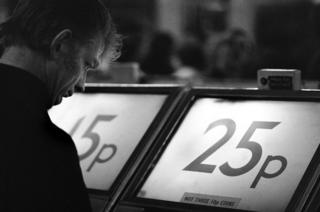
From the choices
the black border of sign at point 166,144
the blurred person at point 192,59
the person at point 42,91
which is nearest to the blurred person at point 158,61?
the blurred person at point 192,59

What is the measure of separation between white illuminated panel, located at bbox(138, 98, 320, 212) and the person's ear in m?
0.74

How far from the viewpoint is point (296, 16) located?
1303cm

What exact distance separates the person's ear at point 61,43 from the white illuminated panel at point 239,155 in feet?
2.41

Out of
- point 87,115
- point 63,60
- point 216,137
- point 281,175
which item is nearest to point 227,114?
point 216,137

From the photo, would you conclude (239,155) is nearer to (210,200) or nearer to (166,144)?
(210,200)

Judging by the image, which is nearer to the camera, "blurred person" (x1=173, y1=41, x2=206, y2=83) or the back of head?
the back of head

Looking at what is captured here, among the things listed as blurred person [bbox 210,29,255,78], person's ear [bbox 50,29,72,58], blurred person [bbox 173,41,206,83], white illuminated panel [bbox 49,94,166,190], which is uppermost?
person's ear [bbox 50,29,72,58]

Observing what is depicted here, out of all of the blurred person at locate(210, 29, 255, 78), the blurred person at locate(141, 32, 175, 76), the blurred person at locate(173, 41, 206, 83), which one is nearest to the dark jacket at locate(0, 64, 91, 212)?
the blurred person at locate(210, 29, 255, 78)

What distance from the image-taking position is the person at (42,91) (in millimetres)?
1636

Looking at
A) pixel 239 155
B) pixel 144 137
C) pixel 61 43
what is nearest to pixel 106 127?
pixel 144 137

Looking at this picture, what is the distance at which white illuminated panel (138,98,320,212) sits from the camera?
222cm

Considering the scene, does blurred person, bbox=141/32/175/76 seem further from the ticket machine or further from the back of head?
the back of head

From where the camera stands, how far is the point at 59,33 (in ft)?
5.64

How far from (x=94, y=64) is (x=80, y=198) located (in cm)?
34
